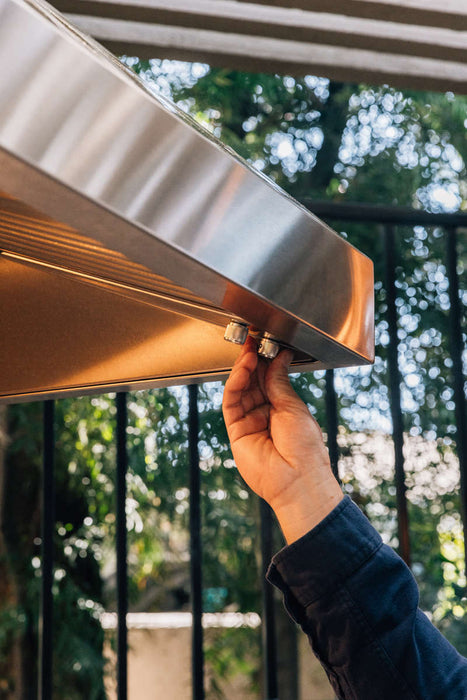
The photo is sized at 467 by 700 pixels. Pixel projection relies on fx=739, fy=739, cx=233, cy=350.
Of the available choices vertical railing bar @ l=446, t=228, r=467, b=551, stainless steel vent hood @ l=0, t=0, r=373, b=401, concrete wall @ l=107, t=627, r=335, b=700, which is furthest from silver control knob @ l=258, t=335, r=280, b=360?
concrete wall @ l=107, t=627, r=335, b=700

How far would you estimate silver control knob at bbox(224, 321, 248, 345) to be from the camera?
20.0 inches

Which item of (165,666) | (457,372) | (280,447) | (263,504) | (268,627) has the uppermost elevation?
(457,372)

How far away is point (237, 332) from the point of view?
0.51 m

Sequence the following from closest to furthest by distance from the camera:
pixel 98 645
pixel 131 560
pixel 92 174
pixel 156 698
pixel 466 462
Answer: pixel 92 174
pixel 466 462
pixel 98 645
pixel 131 560
pixel 156 698

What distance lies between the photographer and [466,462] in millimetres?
1448

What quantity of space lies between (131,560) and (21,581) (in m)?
0.50

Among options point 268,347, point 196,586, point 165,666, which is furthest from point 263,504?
point 165,666

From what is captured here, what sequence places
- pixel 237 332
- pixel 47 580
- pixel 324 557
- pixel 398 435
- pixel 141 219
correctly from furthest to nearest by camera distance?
pixel 398 435 < pixel 47 580 < pixel 324 557 < pixel 237 332 < pixel 141 219

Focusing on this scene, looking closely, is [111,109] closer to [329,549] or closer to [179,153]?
[179,153]

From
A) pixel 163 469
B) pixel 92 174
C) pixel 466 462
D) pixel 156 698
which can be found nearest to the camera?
pixel 92 174

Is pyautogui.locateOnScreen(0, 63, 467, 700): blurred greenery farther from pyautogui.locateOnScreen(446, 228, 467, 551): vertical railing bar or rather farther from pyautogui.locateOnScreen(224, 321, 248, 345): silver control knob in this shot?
pyautogui.locateOnScreen(224, 321, 248, 345): silver control knob

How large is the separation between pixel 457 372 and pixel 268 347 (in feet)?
3.25

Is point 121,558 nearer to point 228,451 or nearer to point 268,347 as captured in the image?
point 228,451

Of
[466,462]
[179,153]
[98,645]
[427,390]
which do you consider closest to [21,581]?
[98,645]
